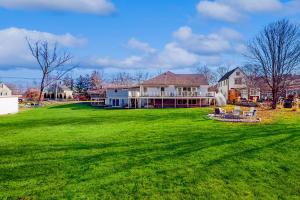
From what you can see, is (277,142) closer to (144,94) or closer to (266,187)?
(266,187)

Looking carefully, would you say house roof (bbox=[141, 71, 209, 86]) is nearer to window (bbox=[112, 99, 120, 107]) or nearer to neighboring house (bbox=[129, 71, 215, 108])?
neighboring house (bbox=[129, 71, 215, 108])

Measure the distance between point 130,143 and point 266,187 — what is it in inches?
271

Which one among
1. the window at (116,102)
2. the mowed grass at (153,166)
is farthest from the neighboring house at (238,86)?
the mowed grass at (153,166)

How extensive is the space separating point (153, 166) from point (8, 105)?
97.1 ft

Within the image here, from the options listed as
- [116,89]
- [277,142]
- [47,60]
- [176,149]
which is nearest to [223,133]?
[277,142]

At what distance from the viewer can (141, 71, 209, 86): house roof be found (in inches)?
1759

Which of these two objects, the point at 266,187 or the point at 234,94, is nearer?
the point at 266,187

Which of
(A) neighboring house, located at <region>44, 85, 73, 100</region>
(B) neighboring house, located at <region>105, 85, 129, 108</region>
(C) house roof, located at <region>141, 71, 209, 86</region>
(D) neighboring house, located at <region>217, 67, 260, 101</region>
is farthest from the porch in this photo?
(A) neighboring house, located at <region>44, 85, 73, 100</region>

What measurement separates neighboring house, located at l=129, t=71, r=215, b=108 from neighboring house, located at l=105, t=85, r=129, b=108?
1357 mm

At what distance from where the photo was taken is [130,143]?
14.0 m

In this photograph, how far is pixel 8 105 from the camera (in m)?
34.8

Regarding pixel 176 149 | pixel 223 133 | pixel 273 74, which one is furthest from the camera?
pixel 273 74

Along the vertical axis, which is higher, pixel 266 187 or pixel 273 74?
pixel 273 74

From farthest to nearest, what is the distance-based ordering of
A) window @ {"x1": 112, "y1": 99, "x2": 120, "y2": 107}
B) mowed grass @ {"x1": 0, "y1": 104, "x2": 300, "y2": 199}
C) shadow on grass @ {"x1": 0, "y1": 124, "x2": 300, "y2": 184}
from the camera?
window @ {"x1": 112, "y1": 99, "x2": 120, "y2": 107} → shadow on grass @ {"x1": 0, "y1": 124, "x2": 300, "y2": 184} → mowed grass @ {"x1": 0, "y1": 104, "x2": 300, "y2": 199}
